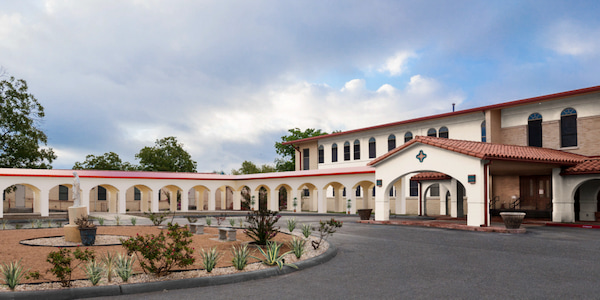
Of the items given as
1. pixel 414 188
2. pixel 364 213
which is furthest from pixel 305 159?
pixel 364 213

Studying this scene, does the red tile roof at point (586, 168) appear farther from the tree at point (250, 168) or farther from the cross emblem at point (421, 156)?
the tree at point (250, 168)

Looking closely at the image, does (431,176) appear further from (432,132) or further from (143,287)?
(143,287)

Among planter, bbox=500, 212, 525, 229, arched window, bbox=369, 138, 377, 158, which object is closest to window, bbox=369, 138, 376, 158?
arched window, bbox=369, 138, 377, 158

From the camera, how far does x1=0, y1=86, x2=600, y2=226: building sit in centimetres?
2016

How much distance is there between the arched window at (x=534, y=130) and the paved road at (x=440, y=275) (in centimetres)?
1385

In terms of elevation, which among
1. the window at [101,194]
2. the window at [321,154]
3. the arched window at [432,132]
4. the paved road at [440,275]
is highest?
the arched window at [432,132]

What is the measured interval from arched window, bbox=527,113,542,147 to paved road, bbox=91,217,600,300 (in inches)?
545

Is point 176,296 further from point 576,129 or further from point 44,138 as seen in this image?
point 44,138

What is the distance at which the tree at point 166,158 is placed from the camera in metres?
60.0

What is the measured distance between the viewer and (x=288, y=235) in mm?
15375

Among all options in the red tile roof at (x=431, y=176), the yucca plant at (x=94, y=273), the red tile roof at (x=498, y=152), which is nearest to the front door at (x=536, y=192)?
the red tile roof at (x=498, y=152)

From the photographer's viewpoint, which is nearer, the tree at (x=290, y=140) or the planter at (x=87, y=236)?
the planter at (x=87, y=236)

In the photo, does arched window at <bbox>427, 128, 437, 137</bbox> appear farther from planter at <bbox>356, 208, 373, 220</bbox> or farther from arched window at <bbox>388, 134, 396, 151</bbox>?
planter at <bbox>356, 208, 373, 220</bbox>

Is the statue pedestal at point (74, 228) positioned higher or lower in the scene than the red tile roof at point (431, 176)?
lower
